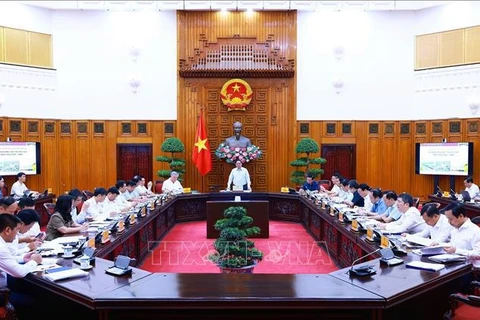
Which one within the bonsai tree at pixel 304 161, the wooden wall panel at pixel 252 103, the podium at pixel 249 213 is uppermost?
the wooden wall panel at pixel 252 103

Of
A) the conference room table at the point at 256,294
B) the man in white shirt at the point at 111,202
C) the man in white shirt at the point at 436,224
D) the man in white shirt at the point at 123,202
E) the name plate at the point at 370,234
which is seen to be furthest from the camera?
the man in white shirt at the point at 123,202

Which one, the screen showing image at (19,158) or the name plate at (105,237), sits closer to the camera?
the name plate at (105,237)

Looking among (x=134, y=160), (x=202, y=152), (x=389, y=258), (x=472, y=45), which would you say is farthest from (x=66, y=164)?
(x=472, y=45)

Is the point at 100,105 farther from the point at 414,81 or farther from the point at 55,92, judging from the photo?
the point at 414,81

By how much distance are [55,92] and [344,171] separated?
816 centimetres

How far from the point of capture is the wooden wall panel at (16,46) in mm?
10156

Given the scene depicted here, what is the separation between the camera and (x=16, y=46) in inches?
405

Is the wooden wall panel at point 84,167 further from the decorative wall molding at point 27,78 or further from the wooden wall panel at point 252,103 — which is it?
the wooden wall panel at point 252,103

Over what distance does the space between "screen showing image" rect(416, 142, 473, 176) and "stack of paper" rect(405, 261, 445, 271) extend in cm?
775

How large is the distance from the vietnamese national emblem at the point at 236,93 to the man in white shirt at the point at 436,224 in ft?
23.2

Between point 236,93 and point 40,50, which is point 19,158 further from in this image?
point 236,93

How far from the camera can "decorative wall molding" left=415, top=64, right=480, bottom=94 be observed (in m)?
10.1

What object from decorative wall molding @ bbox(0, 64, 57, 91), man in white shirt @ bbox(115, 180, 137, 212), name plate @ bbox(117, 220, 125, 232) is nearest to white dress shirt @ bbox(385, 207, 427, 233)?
name plate @ bbox(117, 220, 125, 232)

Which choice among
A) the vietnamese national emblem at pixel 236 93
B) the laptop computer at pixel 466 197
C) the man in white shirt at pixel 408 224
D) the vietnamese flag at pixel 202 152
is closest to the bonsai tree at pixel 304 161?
the vietnamese national emblem at pixel 236 93
